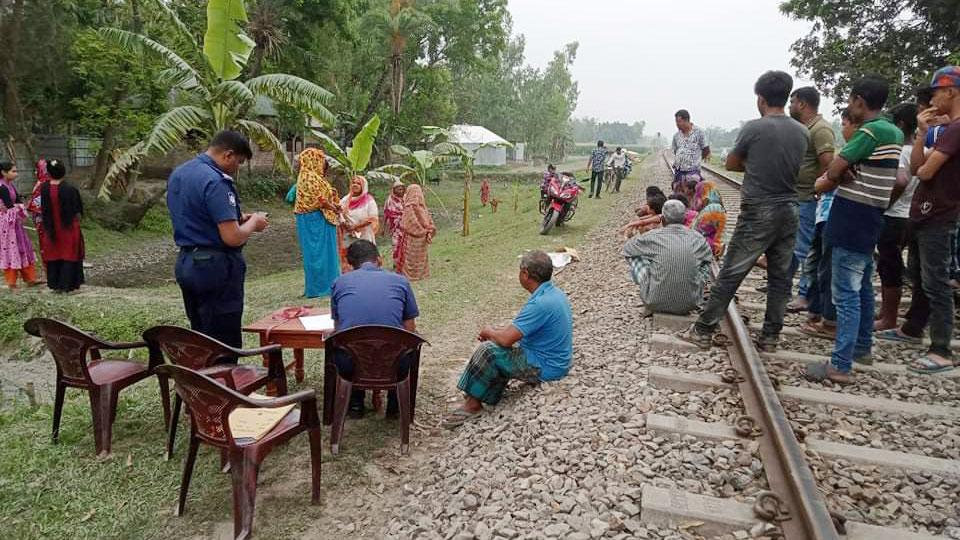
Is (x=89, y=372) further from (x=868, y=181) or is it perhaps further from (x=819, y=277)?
(x=819, y=277)

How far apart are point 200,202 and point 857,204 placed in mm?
4390

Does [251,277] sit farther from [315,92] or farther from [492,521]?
[492,521]

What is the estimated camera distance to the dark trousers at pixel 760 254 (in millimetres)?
4070

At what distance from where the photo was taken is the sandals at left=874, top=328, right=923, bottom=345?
4496mm

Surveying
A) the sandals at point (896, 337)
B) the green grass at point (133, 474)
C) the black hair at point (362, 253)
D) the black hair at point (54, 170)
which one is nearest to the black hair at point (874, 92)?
the sandals at point (896, 337)

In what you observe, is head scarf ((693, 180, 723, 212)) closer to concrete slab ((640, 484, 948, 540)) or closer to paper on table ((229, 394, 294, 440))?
concrete slab ((640, 484, 948, 540))

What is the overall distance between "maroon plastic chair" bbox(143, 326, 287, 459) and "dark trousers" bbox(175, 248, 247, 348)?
0.34 metres

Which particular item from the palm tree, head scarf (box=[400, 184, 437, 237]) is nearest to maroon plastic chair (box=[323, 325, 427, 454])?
head scarf (box=[400, 184, 437, 237])

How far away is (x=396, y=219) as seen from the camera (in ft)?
30.2

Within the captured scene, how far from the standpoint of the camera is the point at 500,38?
24328mm

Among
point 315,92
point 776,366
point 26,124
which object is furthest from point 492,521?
point 26,124

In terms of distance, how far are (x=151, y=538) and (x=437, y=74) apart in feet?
77.0

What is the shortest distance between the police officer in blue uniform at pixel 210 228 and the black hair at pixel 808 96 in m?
4.59

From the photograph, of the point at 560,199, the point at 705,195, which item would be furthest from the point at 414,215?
the point at 560,199
